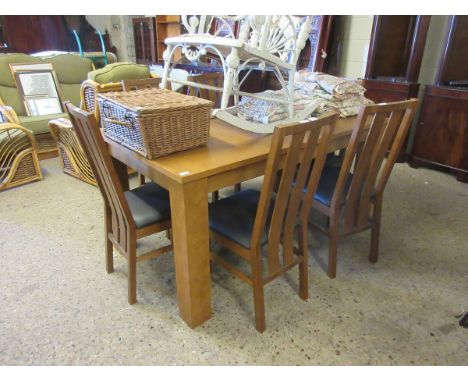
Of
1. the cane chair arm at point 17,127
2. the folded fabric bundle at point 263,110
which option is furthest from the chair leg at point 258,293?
the cane chair arm at point 17,127

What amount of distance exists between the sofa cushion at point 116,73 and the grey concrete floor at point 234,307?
121 centimetres

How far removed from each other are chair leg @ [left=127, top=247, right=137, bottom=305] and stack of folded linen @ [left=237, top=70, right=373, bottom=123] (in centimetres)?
91

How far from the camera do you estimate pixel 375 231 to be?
6.30 ft

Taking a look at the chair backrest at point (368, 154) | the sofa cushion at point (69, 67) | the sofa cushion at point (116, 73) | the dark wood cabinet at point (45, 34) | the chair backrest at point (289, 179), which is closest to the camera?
the chair backrest at point (289, 179)

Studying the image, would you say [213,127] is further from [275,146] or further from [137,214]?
[275,146]

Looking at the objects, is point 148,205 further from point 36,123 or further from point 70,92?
point 70,92

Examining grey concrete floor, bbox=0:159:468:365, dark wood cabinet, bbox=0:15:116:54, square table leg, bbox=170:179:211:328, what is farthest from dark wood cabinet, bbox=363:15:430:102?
dark wood cabinet, bbox=0:15:116:54

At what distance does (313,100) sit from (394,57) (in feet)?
6.49

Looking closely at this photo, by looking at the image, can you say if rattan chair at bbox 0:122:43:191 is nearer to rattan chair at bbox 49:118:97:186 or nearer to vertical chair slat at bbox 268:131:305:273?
rattan chair at bbox 49:118:97:186

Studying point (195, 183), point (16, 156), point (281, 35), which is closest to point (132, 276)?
point (195, 183)

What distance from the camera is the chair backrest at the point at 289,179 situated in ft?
3.93

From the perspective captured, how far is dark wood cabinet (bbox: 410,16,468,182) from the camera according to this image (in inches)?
112

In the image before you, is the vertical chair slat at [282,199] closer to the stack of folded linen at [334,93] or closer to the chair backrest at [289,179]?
the chair backrest at [289,179]

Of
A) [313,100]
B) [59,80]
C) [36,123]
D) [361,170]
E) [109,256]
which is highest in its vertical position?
[313,100]
